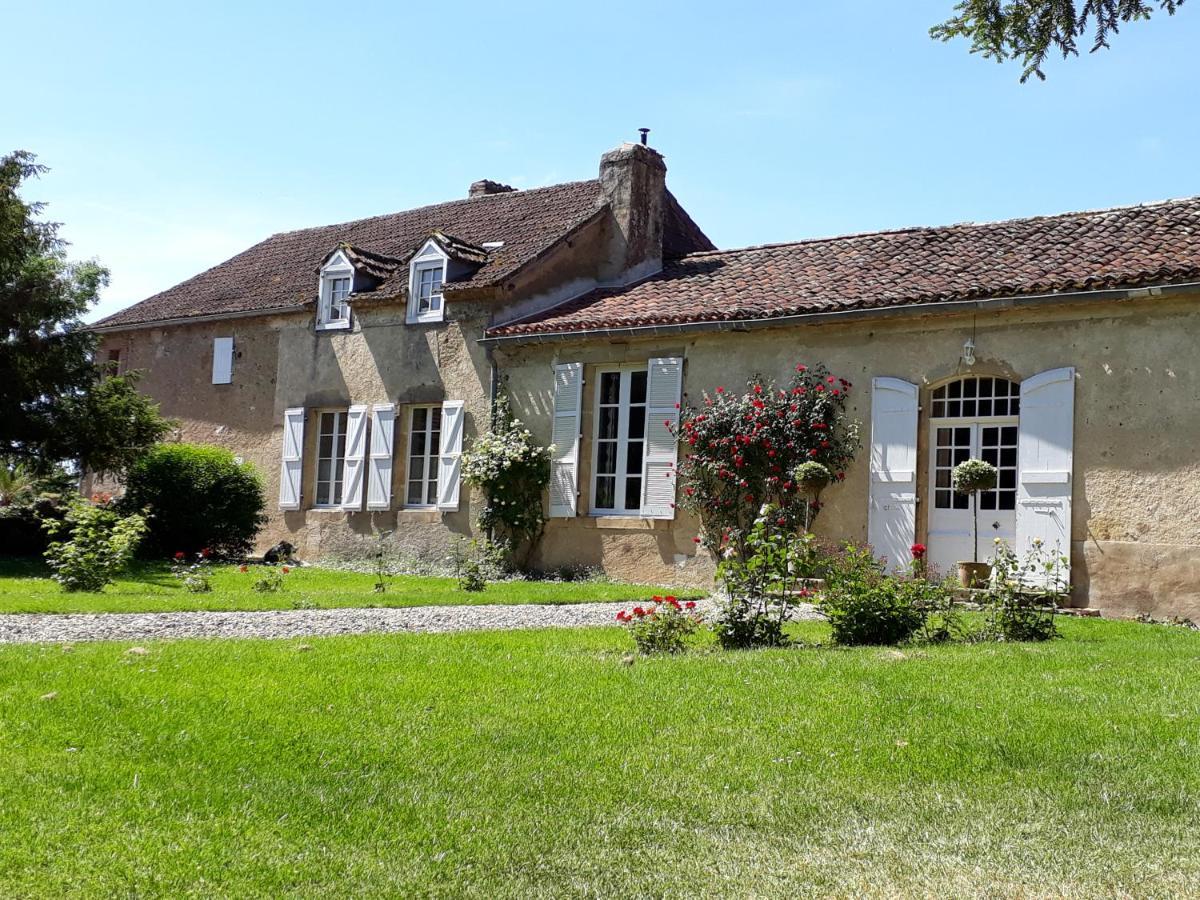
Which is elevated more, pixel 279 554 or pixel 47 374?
pixel 47 374

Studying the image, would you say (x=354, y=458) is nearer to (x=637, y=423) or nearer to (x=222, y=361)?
(x=222, y=361)

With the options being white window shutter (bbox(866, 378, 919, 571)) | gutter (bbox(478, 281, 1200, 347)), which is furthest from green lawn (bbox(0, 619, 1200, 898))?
white window shutter (bbox(866, 378, 919, 571))

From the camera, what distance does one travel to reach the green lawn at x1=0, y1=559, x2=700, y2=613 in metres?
9.85

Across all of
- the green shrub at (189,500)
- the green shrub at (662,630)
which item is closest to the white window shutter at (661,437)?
the green shrub at (662,630)

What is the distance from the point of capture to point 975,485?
10.5 metres

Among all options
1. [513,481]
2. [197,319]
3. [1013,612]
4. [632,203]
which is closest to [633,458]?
[513,481]

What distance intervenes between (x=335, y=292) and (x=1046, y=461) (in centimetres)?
1069

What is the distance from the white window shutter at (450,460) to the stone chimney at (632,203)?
3.08 metres

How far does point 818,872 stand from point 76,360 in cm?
1366

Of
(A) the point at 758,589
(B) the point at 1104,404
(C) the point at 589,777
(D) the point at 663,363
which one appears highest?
(D) the point at 663,363

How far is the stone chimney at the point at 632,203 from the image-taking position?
16781 mm

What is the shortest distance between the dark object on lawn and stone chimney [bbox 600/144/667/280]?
5.91 m

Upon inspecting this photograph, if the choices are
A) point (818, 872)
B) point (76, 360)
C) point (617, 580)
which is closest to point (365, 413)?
point (76, 360)

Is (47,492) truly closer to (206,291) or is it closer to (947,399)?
(206,291)
